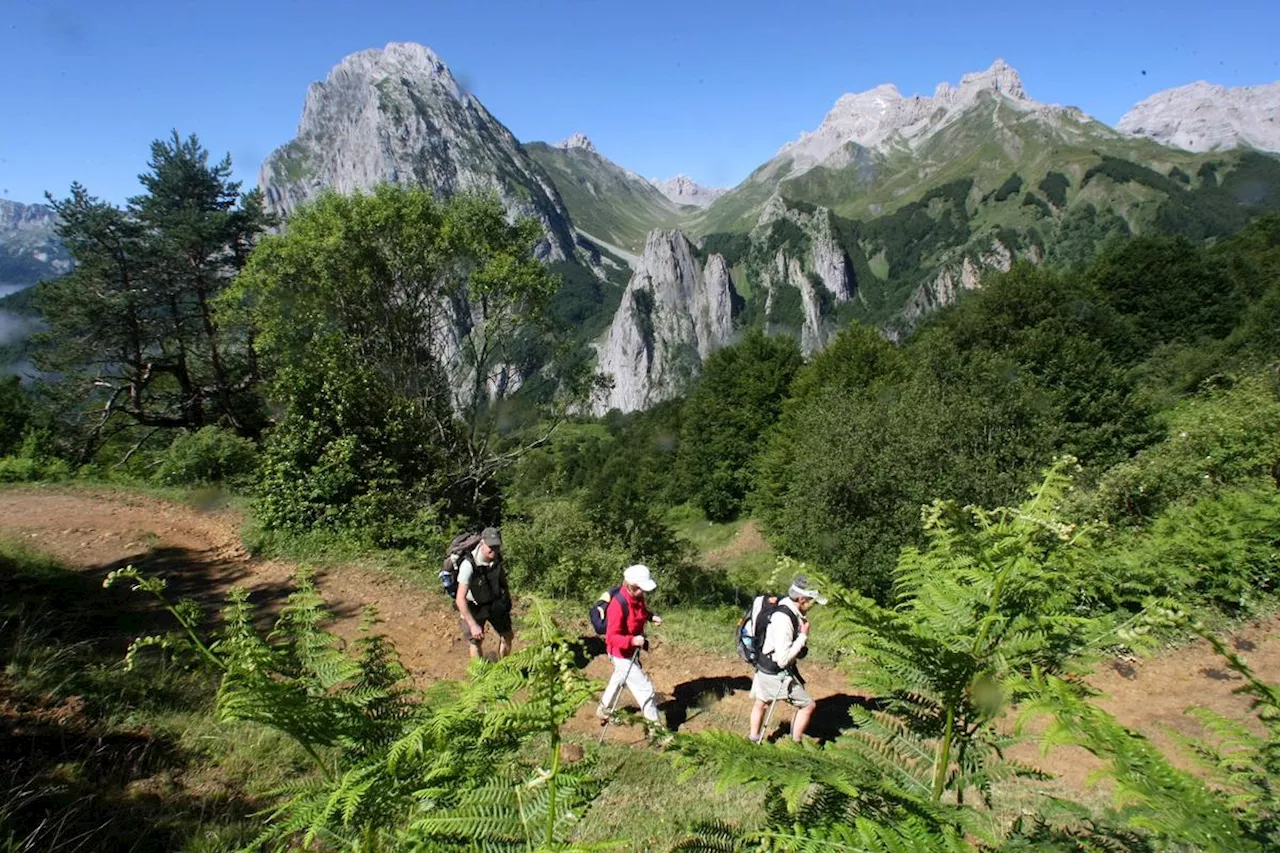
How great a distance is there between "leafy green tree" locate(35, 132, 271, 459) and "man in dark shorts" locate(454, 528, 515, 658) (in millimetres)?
16128

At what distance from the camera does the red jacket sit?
654 cm

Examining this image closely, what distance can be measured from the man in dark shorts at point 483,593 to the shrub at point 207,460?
1150 cm

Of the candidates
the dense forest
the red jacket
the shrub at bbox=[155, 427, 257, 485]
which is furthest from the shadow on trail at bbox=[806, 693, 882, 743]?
the shrub at bbox=[155, 427, 257, 485]

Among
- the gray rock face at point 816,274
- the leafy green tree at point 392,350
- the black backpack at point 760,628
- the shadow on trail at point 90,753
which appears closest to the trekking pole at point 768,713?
the black backpack at point 760,628

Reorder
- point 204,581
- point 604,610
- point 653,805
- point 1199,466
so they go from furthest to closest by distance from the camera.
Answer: point 1199,466
point 204,581
point 604,610
point 653,805

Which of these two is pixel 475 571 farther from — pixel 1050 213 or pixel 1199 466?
pixel 1050 213

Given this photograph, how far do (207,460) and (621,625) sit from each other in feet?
47.8

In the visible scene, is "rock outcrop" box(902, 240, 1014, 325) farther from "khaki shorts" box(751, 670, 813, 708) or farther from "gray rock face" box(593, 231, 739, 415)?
"khaki shorts" box(751, 670, 813, 708)

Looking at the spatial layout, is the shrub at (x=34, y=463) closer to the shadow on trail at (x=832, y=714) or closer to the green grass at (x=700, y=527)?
the shadow on trail at (x=832, y=714)

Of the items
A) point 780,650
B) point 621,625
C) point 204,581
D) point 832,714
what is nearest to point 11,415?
point 204,581

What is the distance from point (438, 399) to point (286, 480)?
4274 millimetres

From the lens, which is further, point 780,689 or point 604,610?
point 604,610

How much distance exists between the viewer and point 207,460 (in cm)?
1630

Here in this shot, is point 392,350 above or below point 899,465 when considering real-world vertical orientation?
above
